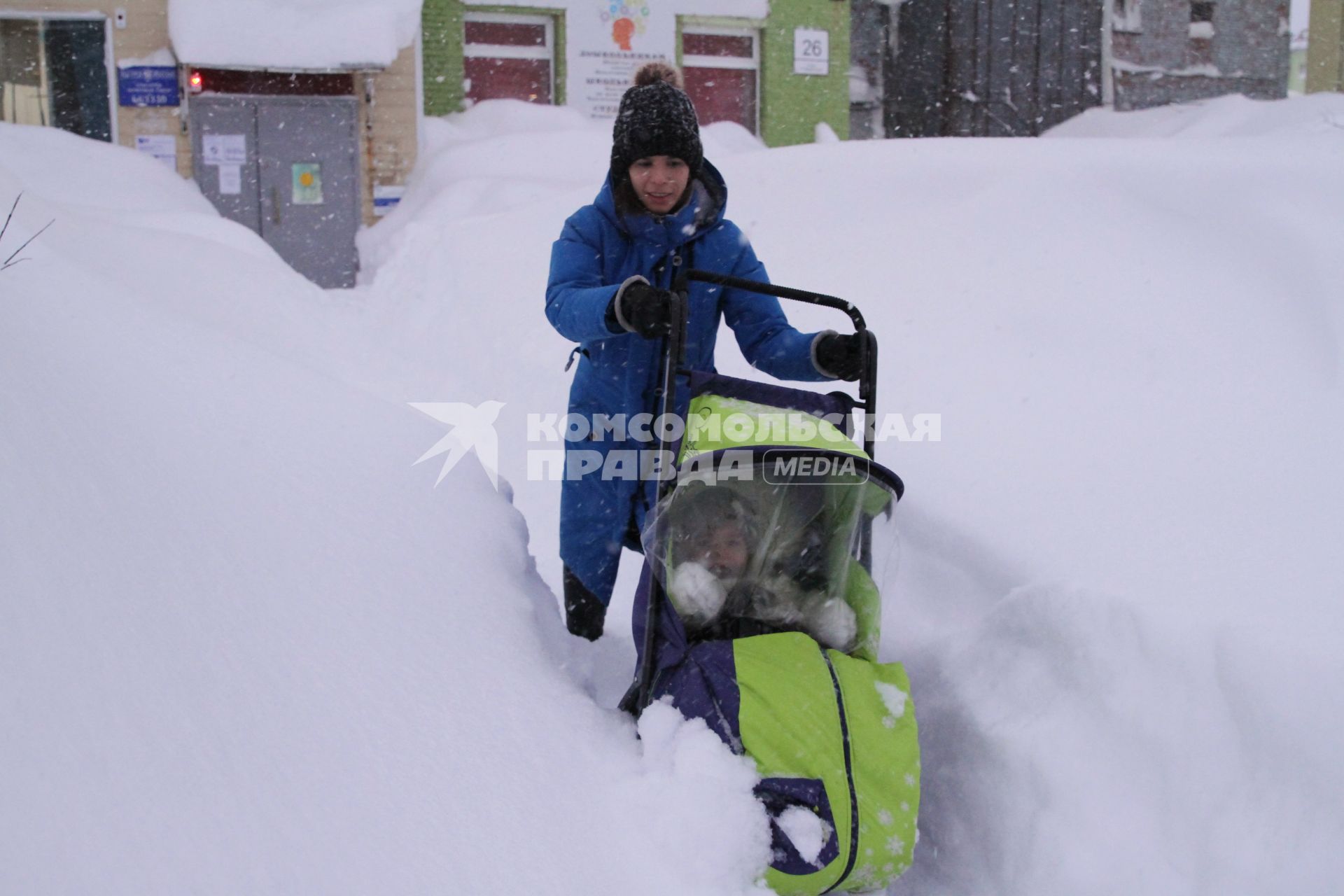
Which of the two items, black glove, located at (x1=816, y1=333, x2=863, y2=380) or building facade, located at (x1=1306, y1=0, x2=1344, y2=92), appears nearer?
black glove, located at (x1=816, y1=333, x2=863, y2=380)

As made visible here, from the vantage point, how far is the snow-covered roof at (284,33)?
32.2 ft

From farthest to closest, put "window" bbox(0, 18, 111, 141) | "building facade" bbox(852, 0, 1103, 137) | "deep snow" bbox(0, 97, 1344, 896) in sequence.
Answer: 1. "building facade" bbox(852, 0, 1103, 137)
2. "window" bbox(0, 18, 111, 141)
3. "deep snow" bbox(0, 97, 1344, 896)

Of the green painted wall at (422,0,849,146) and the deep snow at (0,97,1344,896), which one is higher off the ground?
the green painted wall at (422,0,849,146)

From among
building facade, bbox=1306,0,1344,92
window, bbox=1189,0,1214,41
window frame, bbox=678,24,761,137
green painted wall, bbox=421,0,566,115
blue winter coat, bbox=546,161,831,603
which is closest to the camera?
blue winter coat, bbox=546,161,831,603

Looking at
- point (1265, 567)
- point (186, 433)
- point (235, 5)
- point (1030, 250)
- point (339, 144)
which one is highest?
point (235, 5)

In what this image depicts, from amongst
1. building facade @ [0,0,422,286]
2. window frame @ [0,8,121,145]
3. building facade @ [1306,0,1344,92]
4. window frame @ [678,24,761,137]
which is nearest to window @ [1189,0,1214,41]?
building facade @ [1306,0,1344,92]

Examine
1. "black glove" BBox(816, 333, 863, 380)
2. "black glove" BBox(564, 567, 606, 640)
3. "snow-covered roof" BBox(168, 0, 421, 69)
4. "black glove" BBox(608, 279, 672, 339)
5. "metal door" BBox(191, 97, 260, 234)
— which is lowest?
"black glove" BBox(564, 567, 606, 640)

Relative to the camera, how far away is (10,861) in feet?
3.76

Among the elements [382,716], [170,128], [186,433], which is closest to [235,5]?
[170,128]

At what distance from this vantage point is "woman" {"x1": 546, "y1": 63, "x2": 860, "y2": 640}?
7.70 feet

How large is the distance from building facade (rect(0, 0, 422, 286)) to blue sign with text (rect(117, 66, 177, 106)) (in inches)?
0.4

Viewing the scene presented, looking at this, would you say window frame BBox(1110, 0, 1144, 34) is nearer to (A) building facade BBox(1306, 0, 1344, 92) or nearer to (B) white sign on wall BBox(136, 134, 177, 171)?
(A) building facade BBox(1306, 0, 1344, 92)

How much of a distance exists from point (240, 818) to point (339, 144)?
1077cm

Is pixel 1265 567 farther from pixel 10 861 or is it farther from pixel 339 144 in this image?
pixel 339 144
